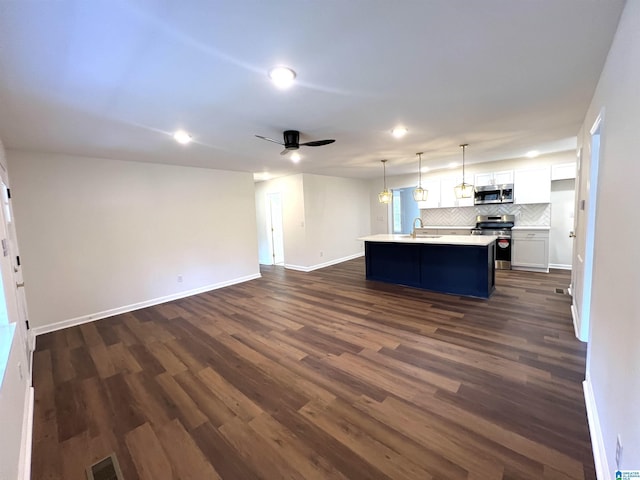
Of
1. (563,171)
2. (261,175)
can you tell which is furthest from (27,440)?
(563,171)

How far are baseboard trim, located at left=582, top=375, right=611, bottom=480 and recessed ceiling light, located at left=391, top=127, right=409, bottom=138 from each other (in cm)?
294

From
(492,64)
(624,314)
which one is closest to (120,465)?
(624,314)

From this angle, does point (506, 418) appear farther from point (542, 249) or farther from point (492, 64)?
point (542, 249)

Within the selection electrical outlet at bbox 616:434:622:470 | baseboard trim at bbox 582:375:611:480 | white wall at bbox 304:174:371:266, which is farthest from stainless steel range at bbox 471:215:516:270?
electrical outlet at bbox 616:434:622:470

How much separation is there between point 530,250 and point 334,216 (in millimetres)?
4503

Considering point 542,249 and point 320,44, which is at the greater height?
point 320,44

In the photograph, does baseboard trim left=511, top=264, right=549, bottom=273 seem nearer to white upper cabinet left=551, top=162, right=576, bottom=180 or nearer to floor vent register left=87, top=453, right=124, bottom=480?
white upper cabinet left=551, top=162, right=576, bottom=180

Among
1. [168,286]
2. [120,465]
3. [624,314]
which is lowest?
[120,465]

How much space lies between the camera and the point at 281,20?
4.62 ft

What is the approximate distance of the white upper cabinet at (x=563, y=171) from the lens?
5.33 meters

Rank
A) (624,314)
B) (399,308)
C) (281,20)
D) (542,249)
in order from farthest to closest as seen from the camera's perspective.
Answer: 1. (542,249)
2. (399,308)
3. (281,20)
4. (624,314)

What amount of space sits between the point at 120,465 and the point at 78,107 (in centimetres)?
276

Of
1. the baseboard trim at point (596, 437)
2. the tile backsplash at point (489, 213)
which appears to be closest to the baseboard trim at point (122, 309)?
the tile backsplash at point (489, 213)

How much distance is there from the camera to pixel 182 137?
10.8 feet
